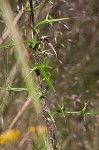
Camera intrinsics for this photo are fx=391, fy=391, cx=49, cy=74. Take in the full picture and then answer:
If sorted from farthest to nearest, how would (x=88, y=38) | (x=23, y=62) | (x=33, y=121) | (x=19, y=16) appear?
(x=88, y=38) → (x=33, y=121) → (x=19, y=16) → (x=23, y=62)

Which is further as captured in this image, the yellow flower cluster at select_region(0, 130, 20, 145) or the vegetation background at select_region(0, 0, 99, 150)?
the vegetation background at select_region(0, 0, 99, 150)

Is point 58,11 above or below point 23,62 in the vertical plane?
below

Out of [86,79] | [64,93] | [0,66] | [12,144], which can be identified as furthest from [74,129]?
[0,66]

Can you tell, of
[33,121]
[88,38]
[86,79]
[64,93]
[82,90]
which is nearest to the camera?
[33,121]

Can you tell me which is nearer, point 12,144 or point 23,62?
point 23,62

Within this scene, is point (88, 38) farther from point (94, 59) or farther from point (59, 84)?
point (59, 84)

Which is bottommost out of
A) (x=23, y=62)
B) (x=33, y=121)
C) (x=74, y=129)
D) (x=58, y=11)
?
(x=74, y=129)

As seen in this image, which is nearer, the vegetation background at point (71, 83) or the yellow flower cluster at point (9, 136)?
the yellow flower cluster at point (9, 136)

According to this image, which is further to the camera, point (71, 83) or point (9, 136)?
point (71, 83)
